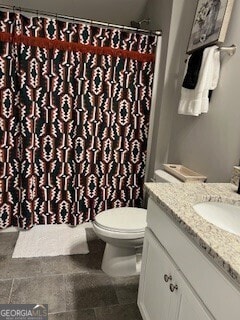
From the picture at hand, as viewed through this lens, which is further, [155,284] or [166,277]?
[155,284]

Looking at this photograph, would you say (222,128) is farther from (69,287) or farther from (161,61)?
(69,287)

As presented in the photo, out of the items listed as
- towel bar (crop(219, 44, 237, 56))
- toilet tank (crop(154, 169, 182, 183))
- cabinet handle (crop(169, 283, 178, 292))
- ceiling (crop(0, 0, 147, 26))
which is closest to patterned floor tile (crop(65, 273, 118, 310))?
cabinet handle (crop(169, 283, 178, 292))

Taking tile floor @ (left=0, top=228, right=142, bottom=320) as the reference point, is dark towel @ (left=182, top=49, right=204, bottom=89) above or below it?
above

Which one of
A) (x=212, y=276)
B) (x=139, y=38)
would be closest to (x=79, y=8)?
(x=139, y=38)

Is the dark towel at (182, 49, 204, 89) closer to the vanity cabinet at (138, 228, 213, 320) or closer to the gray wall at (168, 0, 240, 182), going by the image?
the gray wall at (168, 0, 240, 182)

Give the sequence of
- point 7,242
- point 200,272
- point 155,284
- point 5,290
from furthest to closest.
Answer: point 7,242, point 5,290, point 155,284, point 200,272

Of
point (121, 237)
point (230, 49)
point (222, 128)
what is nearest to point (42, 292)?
point (121, 237)

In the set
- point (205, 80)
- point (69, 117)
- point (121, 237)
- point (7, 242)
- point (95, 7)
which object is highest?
point (95, 7)

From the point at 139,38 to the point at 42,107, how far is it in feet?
3.41

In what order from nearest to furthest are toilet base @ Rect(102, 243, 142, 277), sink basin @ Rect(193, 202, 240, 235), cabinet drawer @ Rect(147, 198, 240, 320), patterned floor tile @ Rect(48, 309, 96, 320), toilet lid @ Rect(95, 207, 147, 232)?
cabinet drawer @ Rect(147, 198, 240, 320) < sink basin @ Rect(193, 202, 240, 235) < patterned floor tile @ Rect(48, 309, 96, 320) < toilet lid @ Rect(95, 207, 147, 232) < toilet base @ Rect(102, 243, 142, 277)

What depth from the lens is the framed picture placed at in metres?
1.44

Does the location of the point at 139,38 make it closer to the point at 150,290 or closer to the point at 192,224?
the point at 192,224

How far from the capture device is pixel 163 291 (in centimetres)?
102

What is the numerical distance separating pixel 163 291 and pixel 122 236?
1.72 feet
